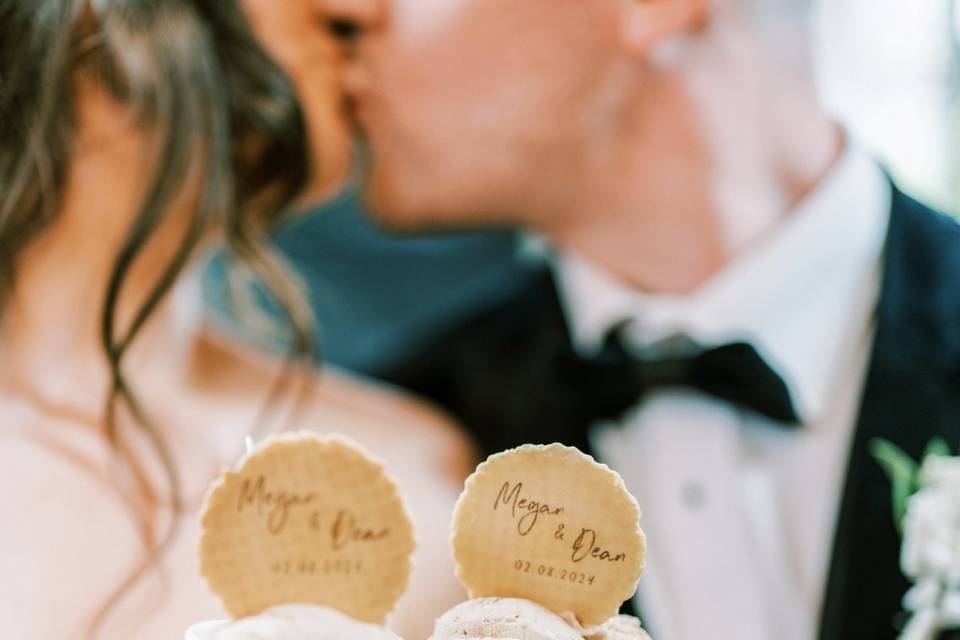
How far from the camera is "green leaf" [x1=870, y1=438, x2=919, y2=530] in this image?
84 centimetres

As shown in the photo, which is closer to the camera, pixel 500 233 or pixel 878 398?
pixel 878 398

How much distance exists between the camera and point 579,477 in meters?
0.53

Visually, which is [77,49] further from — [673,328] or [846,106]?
[846,106]

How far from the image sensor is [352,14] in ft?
3.88

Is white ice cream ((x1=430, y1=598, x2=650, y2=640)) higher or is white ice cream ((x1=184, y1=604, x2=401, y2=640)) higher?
white ice cream ((x1=430, y1=598, x2=650, y2=640))

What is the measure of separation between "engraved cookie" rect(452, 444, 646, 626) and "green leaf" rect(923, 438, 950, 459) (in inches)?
17.4

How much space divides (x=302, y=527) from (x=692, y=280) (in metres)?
0.73

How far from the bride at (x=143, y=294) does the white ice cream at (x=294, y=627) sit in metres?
0.16

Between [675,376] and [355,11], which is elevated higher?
[355,11]

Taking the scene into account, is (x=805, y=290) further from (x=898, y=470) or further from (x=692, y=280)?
(x=898, y=470)

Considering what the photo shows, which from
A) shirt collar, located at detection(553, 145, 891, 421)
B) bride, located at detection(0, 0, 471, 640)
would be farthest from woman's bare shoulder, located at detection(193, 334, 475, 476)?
shirt collar, located at detection(553, 145, 891, 421)

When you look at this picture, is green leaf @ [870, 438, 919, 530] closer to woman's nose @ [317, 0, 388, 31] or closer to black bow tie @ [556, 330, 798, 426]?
black bow tie @ [556, 330, 798, 426]

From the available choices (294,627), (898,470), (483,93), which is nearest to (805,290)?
(898,470)

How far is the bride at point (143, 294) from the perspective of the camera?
0.79 meters
